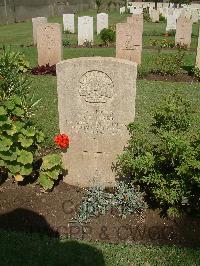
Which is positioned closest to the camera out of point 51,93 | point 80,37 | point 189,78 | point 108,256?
point 108,256

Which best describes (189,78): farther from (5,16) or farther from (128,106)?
(5,16)

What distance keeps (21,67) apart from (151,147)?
8.40 m

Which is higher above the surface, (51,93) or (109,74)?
(109,74)

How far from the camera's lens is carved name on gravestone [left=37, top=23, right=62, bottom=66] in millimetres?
12562

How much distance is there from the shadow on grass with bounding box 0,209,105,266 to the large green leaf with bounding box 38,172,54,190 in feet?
1.63

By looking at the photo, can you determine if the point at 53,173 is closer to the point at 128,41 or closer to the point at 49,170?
the point at 49,170

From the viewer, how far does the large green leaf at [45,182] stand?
479 centimetres

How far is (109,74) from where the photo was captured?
14.8ft

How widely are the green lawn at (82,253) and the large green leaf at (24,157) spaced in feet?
3.07

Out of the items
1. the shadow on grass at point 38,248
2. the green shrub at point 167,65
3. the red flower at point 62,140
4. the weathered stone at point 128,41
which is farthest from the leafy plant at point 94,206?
the weathered stone at point 128,41

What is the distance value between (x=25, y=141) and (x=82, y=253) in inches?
63.0

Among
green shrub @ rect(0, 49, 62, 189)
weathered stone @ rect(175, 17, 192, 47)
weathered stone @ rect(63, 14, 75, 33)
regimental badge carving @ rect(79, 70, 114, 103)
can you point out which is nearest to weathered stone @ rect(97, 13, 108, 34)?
→ weathered stone @ rect(63, 14, 75, 33)

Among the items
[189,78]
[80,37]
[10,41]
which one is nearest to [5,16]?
[10,41]
